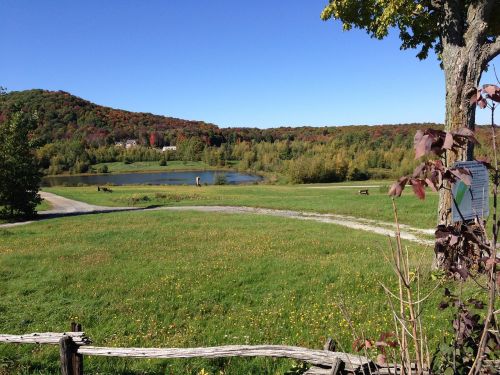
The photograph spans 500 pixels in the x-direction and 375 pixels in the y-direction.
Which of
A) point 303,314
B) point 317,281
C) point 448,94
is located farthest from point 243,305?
point 448,94

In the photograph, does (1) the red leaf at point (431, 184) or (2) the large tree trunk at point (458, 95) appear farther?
(2) the large tree trunk at point (458, 95)

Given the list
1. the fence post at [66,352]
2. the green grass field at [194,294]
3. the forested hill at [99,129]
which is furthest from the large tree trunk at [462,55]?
the forested hill at [99,129]

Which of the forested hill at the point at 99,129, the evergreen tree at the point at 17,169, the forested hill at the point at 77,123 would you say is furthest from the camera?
the forested hill at the point at 77,123

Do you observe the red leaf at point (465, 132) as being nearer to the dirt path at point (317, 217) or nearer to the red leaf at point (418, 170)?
the red leaf at point (418, 170)

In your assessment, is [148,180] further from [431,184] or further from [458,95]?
[431,184]

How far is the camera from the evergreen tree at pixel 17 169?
1153 inches

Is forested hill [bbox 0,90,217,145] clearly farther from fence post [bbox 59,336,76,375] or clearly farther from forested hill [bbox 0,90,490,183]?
fence post [bbox 59,336,76,375]

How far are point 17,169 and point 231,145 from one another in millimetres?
130095

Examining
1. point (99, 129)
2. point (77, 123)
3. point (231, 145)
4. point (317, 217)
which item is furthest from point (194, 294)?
point (77, 123)

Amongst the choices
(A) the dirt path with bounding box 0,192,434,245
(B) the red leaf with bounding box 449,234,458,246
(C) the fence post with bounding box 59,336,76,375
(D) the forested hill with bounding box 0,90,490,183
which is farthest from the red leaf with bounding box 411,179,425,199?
(D) the forested hill with bounding box 0,90,490,183

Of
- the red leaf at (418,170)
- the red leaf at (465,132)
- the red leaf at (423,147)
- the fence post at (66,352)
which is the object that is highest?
the red leaf at (465,132)

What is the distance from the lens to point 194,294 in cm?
975

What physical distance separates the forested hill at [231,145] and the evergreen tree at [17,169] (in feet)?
98.9

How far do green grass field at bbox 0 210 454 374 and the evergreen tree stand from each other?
13.7 meters
